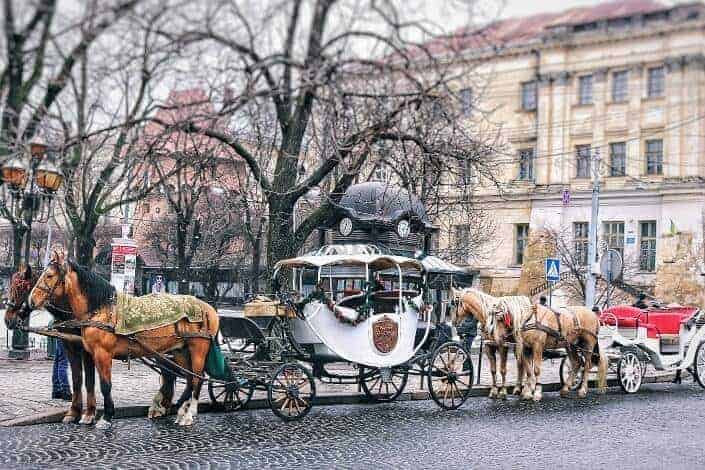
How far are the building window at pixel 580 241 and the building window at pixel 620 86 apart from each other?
23.7 feet

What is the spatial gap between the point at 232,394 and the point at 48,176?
18.2ft

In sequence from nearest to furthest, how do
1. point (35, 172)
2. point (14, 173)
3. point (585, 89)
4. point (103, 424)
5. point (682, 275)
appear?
point (103, 424)
point (14, 173)
point (35, 172)
point (682, 275)
point (585, 89)

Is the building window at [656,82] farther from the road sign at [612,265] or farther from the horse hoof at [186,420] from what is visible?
the horse hoof at [186,420]

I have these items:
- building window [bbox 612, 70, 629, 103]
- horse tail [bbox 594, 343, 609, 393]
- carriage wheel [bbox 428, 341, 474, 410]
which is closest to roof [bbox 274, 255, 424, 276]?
carriage wheel [bbox 428, 341, 474, 410]

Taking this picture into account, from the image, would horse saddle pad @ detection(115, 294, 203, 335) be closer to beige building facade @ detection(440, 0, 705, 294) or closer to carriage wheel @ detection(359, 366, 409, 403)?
carriage wheel @ detection(359, 366, 409, 403)

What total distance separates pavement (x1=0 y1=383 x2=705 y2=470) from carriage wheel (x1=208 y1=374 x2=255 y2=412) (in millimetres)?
199

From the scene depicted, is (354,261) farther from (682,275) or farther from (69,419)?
(682,275)

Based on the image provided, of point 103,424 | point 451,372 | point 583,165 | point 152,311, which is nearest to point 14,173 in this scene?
point 152,311

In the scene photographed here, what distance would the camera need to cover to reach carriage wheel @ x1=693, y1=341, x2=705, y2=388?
61.1 ft

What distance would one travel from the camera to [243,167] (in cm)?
2108

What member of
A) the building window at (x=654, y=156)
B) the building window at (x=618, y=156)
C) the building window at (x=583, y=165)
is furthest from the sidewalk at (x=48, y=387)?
the building window at (x=618, y=156)

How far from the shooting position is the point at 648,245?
45.8 metres

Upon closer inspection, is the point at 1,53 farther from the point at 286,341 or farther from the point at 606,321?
the point at 606,321

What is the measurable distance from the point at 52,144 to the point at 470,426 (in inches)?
349
